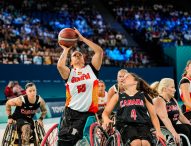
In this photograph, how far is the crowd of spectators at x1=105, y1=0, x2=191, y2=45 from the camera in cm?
2855

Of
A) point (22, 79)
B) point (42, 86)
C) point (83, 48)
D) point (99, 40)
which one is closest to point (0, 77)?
point (22, 79)

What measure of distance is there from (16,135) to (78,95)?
251 cm

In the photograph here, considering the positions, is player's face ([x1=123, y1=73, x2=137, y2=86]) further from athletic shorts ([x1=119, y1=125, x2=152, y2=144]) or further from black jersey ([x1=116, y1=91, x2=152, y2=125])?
athletic shorts ([x1=119, y1=125, x2=152, y2=144])

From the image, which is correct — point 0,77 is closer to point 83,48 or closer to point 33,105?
point 83,48

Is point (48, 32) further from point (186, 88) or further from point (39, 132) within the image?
point (186, 88)

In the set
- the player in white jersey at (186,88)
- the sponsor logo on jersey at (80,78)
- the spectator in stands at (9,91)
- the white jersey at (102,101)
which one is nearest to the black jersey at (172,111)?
the player in white jersey at (186,88)

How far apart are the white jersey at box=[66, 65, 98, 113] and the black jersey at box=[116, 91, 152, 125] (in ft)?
1.30

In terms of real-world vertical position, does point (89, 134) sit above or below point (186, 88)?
below

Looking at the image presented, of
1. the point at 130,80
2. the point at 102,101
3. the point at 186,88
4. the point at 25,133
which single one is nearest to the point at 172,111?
the point at 186,88

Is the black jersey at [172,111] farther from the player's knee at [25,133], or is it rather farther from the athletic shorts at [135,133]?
the player's knee at [25,133]

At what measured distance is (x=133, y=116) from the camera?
6.35 metres

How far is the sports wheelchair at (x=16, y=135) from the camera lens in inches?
331

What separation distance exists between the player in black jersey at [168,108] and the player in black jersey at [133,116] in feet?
3.14

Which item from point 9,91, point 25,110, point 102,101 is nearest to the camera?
point 25,110
